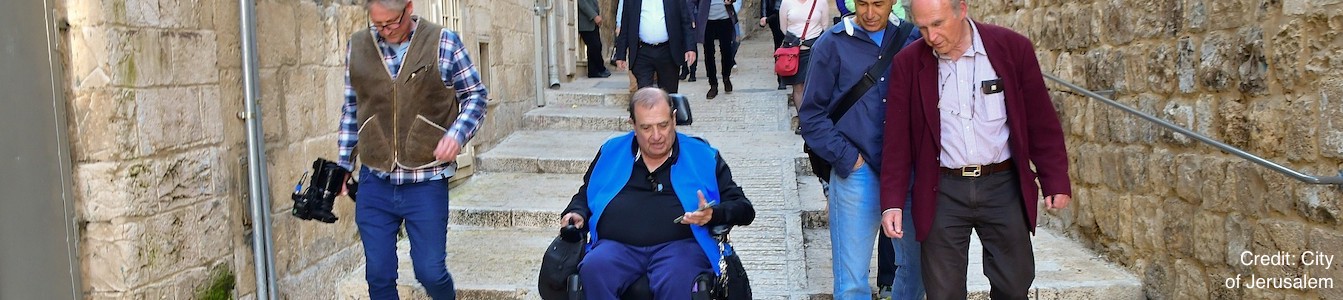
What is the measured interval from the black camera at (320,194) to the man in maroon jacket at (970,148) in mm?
1952

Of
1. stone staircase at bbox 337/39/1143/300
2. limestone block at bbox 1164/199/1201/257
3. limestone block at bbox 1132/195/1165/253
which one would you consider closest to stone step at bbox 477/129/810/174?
stone staircase at bbox 337/39/1143/300

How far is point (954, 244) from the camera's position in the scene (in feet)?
12.0

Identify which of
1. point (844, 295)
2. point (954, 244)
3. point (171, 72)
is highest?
point (171, 72)

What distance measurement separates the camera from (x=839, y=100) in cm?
393

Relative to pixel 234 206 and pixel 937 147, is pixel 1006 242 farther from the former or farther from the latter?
pixel 234 206

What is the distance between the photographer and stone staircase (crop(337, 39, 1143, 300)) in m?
5.06

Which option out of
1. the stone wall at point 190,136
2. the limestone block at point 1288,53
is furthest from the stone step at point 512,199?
the limestone block at point 1288,53

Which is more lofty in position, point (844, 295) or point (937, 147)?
point (937, 147)

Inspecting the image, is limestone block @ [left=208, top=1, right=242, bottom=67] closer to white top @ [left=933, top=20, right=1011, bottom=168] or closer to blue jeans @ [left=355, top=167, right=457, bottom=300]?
blue jeans @ [left=355, top=167, right=457, bottom=300]

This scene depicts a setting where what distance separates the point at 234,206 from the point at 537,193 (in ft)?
8.00

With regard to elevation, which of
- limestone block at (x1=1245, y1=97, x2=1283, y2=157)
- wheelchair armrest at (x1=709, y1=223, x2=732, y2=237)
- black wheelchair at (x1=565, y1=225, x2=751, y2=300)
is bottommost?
black wheelchair at (x1=565, y1=225, x2=751, y2=300)

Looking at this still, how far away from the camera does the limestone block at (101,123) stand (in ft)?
12.3

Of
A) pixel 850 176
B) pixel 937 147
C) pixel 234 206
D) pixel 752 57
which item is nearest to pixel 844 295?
pixel 850 176

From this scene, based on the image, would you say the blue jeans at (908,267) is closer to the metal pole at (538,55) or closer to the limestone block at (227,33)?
the limestone block at (227,33)
